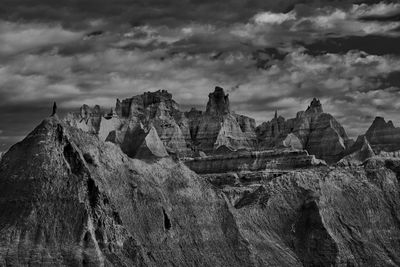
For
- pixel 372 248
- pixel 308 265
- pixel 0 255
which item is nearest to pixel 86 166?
pixel 0 255

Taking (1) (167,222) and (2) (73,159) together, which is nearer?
(2) (73,159)

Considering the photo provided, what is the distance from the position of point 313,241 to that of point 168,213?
70.1 ft

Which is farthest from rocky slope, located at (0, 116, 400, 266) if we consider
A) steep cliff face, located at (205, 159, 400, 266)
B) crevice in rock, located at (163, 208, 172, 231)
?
steep cliff face, located at (205, 159, 400, 266)

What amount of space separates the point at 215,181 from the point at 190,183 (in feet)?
178

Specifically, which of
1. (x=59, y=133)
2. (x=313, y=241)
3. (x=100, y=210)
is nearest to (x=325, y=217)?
(x=313, y=241)

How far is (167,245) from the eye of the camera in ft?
375

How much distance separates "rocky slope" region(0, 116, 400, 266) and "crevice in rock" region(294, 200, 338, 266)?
0.40 ft

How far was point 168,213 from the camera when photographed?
384 ft

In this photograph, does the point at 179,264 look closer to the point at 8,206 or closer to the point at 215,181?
the point at 8,206

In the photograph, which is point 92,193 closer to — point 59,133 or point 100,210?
point 100,210

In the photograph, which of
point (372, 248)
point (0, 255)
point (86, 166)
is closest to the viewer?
point (0, 255)

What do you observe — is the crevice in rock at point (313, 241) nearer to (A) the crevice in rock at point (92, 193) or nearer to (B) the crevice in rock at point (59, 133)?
(A) the crevice in rock at point (92, 193)

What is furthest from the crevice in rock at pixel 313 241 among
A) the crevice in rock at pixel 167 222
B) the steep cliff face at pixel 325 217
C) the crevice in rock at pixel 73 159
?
the crevice in rock at pixel 73 159

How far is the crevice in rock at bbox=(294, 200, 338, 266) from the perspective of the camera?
127 meters
